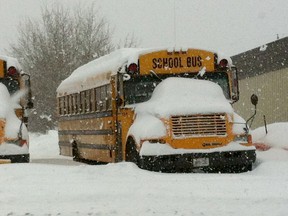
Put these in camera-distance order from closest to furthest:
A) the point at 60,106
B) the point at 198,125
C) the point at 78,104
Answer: the point at 198,125 → the point at 78,104 → the point at 60,106

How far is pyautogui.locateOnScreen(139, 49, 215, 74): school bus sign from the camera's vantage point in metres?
12.1

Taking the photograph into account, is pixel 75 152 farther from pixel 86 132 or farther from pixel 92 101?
pixel 92 101

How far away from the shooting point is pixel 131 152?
38.2 ft

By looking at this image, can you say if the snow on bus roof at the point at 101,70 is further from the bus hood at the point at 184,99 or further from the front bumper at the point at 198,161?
the front bumper at the point at 198,161

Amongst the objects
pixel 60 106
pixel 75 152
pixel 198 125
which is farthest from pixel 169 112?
pixel 60 106

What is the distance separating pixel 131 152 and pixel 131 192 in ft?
12.2

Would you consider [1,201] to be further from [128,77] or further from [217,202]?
[128,77]

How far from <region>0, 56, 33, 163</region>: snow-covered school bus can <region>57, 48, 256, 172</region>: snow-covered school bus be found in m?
1.57

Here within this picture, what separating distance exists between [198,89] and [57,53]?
3662 centimetres

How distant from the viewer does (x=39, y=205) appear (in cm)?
714

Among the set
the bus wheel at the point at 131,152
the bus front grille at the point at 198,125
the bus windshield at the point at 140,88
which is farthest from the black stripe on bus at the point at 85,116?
the bus front grille at the point at 198,125

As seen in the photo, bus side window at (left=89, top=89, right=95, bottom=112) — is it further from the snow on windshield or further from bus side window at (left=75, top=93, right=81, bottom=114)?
the snow on windshield

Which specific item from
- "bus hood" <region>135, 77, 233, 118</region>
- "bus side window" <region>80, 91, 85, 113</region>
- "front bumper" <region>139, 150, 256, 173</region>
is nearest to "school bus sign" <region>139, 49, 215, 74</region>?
"bus hood" <region>135, 77, 233, 118</region>

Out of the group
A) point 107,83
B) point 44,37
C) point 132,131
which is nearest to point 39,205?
point 132,131
